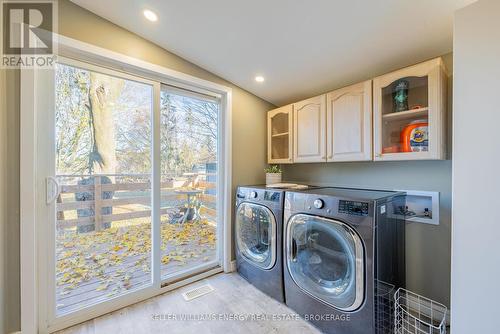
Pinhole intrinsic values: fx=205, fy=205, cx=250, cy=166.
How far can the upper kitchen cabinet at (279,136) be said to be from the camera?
7.72 ft

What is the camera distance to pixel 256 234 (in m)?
2.13

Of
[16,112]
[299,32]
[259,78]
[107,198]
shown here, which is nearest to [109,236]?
[107,198]

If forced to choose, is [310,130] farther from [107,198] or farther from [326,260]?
[107,198]

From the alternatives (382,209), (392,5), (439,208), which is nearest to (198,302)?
(382,209)

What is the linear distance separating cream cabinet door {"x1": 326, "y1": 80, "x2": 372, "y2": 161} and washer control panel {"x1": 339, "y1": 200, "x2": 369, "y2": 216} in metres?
0.55

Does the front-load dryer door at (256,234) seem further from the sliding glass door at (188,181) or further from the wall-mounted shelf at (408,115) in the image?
the wall-mounted shelf at (408,115)

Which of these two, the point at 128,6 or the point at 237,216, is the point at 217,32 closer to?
the point at 128,6

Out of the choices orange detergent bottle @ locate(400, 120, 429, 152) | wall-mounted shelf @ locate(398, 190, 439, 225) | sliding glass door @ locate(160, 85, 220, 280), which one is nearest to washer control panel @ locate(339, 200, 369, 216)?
Result: orange detergent bottle @ locate(400, 120, 429, 152)

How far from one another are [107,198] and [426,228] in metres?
2.65

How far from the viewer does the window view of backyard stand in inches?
62.5

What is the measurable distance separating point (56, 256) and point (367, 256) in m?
2.19

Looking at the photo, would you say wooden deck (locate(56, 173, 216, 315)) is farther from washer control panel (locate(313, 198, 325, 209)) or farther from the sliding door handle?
washer control panel (locate(313, 198, 325, 209))

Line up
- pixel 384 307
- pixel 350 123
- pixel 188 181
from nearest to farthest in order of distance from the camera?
pixel 384 307 → pixel 350 123 → pixel 188 181

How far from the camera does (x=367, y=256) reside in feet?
4.08
